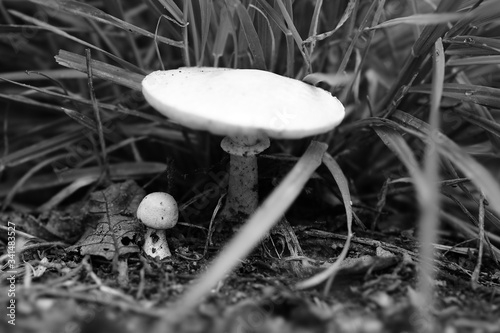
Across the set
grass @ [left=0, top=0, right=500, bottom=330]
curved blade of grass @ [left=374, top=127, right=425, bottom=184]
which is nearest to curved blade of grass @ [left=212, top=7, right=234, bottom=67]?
grass @ [left=0, top=0, right=500, bottom=330]

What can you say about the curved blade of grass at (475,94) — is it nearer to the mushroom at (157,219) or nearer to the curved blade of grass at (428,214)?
the curved blade of grass at (428,214)

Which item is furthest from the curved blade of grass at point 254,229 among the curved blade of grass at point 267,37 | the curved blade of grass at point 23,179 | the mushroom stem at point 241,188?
the curved blade of grass at point 23,179

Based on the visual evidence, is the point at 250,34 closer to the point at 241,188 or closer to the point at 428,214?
the point at 241,188

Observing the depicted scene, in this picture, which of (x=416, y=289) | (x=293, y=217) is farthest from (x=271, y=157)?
(x=416, y=289)

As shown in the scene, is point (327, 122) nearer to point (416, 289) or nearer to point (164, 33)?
point (416, 289)

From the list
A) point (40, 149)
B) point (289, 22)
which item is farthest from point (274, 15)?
point (40, 149)
